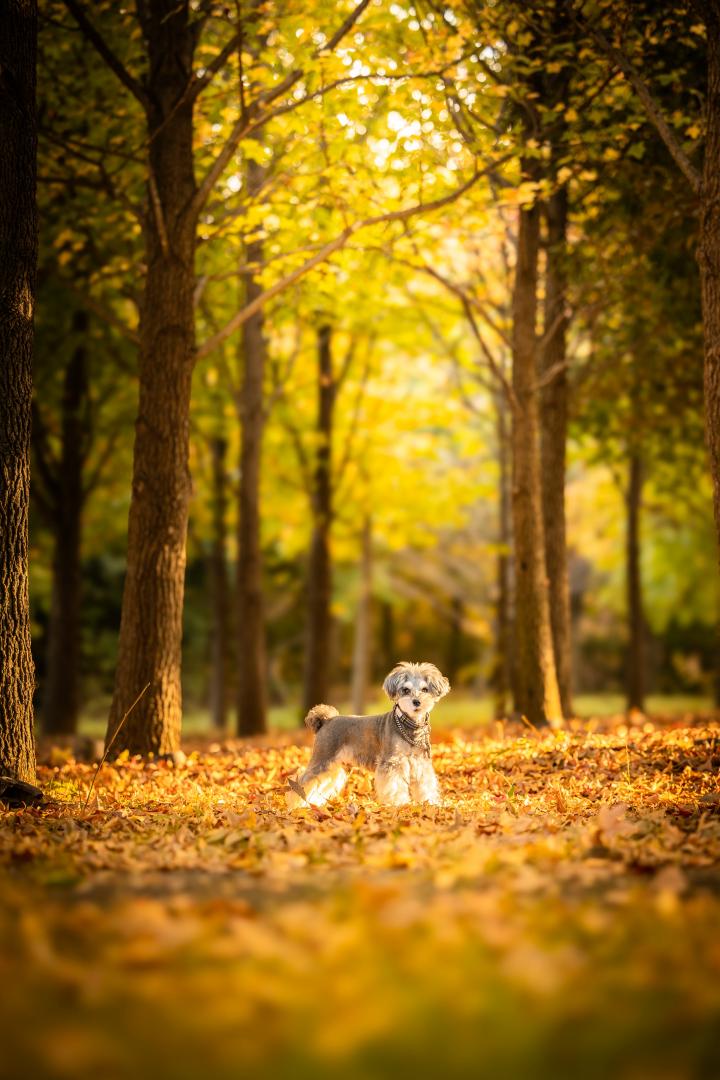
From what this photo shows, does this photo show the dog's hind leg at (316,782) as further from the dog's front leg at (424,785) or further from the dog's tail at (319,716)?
the dog's front leg at (424,785)

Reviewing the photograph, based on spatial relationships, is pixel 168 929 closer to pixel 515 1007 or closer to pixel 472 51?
pixel 515 1007

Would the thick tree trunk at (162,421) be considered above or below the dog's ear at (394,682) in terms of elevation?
above

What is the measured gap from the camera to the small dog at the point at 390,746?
624 centimetres

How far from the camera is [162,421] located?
8.70 metres

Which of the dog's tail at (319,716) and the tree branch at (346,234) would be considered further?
the tree branch at (346,234)

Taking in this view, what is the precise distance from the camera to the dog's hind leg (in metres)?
6.50

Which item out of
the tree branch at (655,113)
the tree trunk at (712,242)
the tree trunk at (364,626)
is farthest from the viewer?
the tree trunk at (364,626)

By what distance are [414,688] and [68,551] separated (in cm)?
1010

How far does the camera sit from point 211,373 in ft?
59.1

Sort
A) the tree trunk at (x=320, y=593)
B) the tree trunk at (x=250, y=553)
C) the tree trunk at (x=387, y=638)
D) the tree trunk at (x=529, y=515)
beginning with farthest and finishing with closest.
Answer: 1. the tree trunk at (x=387, y=638)
2. the tree trunk at (x=320, y=593)
3. the tree trunk at (x=250, y=553)
4. the tree trunk at (x=529, y=515)

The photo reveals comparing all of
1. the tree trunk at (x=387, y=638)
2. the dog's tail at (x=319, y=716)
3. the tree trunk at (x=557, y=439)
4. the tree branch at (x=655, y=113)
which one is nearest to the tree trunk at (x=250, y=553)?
the tree trunk at (x=557, y=439)

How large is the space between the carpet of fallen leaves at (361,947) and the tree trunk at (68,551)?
30.7 ft

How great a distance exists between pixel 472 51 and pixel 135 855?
25.5 ft

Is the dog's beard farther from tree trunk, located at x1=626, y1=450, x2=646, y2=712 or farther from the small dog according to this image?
tree trunk, located at x1=626, y1=450, x2=646, y2=712
